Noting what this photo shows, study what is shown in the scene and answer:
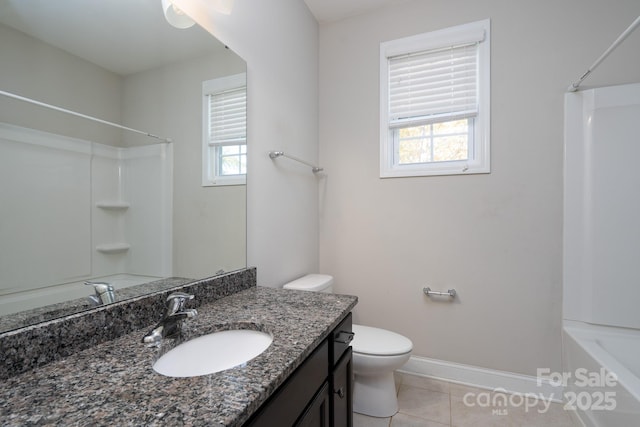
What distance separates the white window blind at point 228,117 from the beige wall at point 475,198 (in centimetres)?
100

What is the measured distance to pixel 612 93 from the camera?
1.61m

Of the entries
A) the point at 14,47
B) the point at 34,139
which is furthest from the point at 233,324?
the point at 14,47

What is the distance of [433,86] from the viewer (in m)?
2.00

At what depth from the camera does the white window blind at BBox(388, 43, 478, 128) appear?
6.28ft

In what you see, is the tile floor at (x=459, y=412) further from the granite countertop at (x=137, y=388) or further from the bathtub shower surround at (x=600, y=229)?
the granite countertop at (x=137, y=388)

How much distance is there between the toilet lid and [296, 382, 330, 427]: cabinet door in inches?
23.0

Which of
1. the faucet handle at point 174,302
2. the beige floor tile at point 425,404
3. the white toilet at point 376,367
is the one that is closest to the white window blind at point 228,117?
the faucet handle at point 174,302

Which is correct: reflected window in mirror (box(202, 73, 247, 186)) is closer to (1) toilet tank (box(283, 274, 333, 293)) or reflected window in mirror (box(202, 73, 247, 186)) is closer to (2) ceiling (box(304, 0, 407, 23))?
(1) toilet tank (box(283, 274, 333, 293))

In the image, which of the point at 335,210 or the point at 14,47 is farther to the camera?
the point at 335,210

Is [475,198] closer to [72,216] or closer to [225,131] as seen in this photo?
[225,131]

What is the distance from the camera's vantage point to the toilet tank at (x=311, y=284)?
1.76 m

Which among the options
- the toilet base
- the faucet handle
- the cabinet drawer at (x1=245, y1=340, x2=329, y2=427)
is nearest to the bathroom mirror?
the faucet handle

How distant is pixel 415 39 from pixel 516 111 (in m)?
0.85

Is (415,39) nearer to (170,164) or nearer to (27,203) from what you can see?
(170,164)
